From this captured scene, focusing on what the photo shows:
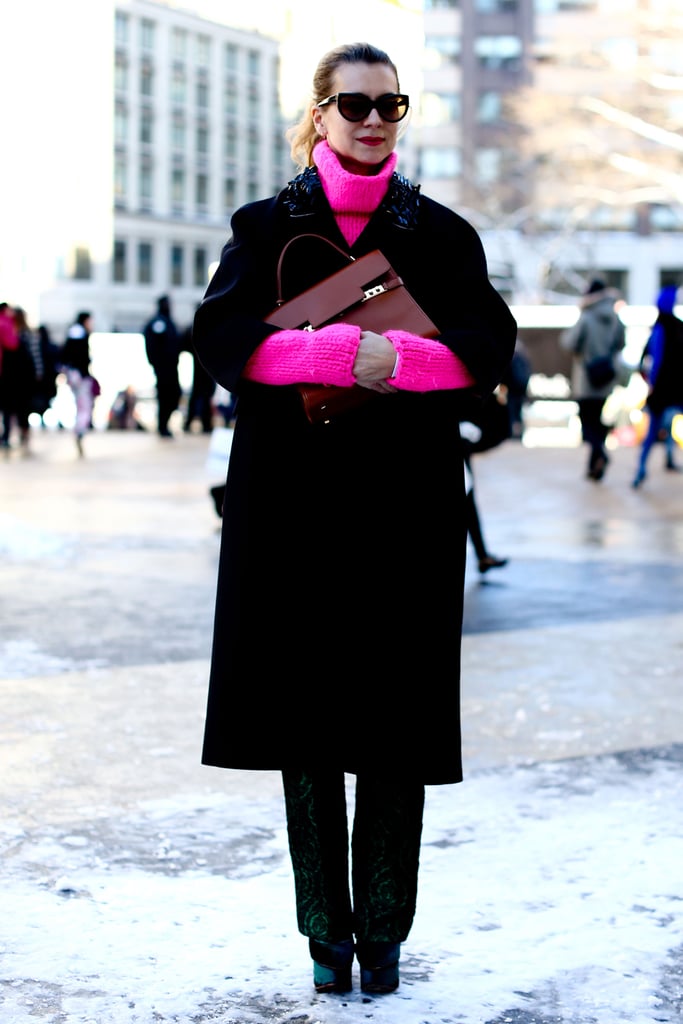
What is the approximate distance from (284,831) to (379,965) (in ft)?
3.91

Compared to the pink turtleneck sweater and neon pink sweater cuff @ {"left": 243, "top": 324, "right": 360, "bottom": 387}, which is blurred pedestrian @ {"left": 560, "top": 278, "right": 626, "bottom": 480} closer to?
the pink turtleneck sweater

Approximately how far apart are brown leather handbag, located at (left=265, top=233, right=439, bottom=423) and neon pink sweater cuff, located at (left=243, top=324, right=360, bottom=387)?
0.12ft

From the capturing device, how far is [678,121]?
42.4 meters

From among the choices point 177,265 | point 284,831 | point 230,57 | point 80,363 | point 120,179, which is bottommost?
point 177,265

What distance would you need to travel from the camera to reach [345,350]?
3.10 meters

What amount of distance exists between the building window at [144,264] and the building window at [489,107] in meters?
24.8

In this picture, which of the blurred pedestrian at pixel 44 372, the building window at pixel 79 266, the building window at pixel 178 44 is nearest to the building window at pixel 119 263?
the building window at pixel 79 266

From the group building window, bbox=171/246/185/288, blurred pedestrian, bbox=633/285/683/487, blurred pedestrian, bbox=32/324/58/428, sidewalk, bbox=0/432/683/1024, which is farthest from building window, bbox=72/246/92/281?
sidewalk, bbox=0/432/683/1024

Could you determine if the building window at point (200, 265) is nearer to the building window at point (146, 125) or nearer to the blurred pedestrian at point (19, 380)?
the building window at point (146, 125)

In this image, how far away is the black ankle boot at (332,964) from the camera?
329 centimetres

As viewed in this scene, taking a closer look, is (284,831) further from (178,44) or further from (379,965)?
(178,44)

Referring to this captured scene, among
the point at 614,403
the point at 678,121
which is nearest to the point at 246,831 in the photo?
the point at 614,403

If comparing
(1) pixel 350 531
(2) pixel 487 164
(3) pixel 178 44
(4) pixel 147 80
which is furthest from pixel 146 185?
(1) pixel 350 531

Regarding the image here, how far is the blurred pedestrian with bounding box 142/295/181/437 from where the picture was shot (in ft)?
82.8
